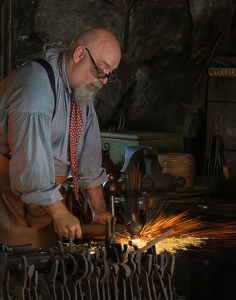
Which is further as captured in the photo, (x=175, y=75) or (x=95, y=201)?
(x=175, y=75)

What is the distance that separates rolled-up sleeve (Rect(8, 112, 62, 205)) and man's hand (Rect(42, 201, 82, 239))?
4 cm

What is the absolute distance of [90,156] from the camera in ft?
9.02

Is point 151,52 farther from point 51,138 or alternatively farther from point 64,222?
point 64,222

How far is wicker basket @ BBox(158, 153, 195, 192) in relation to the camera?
421 centimetres

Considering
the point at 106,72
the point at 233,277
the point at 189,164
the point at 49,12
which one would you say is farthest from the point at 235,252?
the point at 49,12

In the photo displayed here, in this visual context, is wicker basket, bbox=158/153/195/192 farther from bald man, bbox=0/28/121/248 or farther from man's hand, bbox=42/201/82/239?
man's hand, bbox=42/201/82/239

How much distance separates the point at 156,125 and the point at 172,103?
12.2 inches

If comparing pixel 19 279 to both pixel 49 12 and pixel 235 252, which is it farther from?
pixel 49 12

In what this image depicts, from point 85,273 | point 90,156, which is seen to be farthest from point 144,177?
point 85,273

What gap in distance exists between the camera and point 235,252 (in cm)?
250

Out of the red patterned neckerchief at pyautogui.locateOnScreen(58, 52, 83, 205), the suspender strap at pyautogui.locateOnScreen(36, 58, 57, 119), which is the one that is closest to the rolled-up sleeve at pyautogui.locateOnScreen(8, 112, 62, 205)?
the suspender strap at pyautogui.locateOnScreen(36, 58, 57, 119)

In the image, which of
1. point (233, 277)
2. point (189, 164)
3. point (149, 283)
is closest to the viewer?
point (149, 283)

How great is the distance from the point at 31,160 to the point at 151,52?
3.32 meters

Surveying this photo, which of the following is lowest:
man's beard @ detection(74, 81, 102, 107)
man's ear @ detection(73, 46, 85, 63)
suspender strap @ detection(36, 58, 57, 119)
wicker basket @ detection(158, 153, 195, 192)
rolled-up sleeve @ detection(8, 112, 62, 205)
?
wicker basket @ detection(158, 153, 195, 192)
